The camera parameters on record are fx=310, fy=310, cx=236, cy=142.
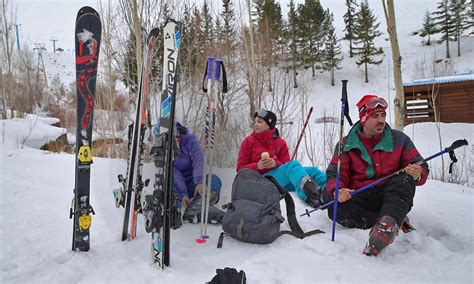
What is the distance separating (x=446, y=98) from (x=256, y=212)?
14703mm

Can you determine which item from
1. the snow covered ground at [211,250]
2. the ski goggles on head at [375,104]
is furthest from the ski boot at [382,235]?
the ski goggles on head at [375,104]

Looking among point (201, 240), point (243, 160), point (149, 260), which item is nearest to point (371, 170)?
point (243, 160)

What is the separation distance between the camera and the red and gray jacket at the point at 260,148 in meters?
2.97

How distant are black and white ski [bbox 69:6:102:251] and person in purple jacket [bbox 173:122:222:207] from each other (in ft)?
3.14

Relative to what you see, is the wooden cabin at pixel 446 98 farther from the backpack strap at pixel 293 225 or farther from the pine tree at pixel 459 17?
the pine tree at pixel 459 17

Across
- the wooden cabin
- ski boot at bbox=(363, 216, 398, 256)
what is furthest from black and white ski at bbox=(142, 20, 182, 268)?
the wooden cabin

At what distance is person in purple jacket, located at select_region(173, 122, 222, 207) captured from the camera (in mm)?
2838

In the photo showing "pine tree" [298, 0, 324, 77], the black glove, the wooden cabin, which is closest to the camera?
the black glove

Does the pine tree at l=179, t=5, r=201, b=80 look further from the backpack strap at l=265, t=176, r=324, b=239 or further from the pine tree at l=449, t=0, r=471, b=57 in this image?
the pine tree at l=449, t=0, r=471, b=57

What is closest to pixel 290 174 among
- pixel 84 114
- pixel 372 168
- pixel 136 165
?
pixel 372 168

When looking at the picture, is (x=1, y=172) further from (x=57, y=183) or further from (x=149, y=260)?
(x=149, y=260)

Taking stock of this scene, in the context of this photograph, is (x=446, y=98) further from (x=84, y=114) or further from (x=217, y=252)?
(x=84, y=114)

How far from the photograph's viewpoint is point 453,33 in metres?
25.6

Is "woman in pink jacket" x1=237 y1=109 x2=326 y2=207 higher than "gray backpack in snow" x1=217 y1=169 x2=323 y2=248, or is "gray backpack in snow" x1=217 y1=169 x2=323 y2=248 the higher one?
"woman in pink jacket" x1=237 y1=109 x2=326 y2=207
